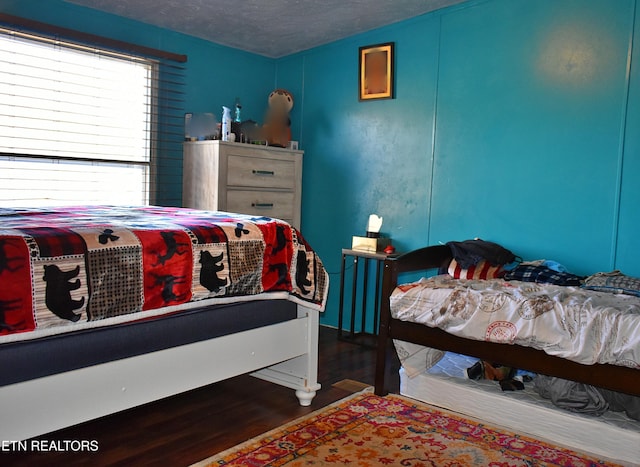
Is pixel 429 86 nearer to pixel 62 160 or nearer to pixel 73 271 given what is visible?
pixel 62 160

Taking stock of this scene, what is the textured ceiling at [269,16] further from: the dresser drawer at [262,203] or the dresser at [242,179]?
the dresser drawer at [262,203]

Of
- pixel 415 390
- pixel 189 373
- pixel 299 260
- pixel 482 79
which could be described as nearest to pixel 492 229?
pixel 482 79

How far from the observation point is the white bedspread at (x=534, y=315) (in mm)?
2158

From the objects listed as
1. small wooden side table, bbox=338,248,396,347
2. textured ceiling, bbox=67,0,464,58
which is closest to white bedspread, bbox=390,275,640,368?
small wooden side table, bbox=338,248,396,347

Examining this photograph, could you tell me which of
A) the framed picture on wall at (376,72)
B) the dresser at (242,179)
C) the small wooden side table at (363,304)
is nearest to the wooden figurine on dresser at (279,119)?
the dresser at (242,179)

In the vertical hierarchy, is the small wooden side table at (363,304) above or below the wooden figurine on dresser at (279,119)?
below

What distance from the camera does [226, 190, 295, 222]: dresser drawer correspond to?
390cm

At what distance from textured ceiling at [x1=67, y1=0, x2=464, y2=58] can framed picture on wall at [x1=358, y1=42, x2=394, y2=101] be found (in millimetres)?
165

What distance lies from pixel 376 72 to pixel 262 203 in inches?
49.4

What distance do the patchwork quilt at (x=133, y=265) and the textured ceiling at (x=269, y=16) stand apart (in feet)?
5.37

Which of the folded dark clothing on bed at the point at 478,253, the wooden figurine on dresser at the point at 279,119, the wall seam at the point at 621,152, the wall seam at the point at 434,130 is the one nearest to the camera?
the wall seam at the point at 621,152

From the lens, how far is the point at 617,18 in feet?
9.73

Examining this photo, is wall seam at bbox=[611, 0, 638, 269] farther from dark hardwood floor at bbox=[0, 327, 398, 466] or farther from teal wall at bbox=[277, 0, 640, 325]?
dark hardwood floor at bbox=[0, 327, 398, 466]

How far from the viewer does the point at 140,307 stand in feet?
6.33
